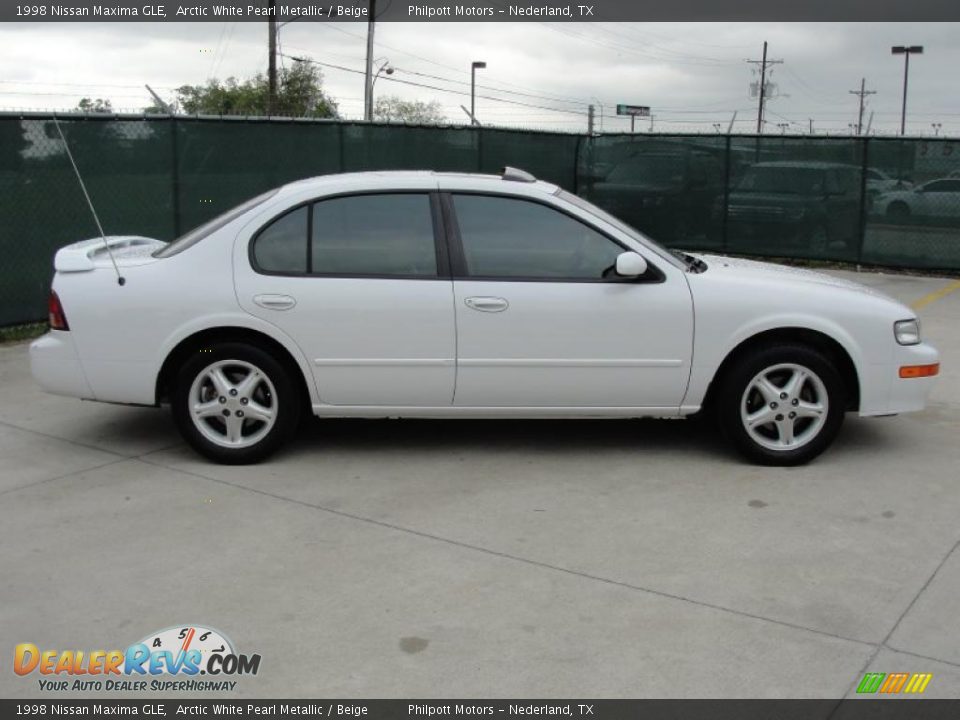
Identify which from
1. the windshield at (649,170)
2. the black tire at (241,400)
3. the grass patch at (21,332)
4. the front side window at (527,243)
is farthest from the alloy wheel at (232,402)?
the windshield at (649,170)

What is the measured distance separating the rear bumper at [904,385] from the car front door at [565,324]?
43.5 inches

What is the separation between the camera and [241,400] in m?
5.64

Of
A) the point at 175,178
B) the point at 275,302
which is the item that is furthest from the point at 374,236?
the point at 175,178

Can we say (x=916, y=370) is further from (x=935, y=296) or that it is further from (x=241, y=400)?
(x=935, y=296)

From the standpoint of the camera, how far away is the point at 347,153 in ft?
40.8

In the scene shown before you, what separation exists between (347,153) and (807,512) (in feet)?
28.5

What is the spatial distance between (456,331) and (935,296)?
27.8ft

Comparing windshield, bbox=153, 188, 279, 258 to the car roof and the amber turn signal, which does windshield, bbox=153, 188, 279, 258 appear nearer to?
the car roof

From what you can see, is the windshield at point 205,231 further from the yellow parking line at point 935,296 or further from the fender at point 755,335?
the yellow parking line at point 935,296

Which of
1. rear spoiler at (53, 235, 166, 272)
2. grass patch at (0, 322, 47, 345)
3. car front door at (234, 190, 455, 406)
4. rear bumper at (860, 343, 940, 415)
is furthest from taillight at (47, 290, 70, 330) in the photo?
rear bumper at (860, 343, 940, 415)

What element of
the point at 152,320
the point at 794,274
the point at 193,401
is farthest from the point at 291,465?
the point at 794,274

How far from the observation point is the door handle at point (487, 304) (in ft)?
18.3
